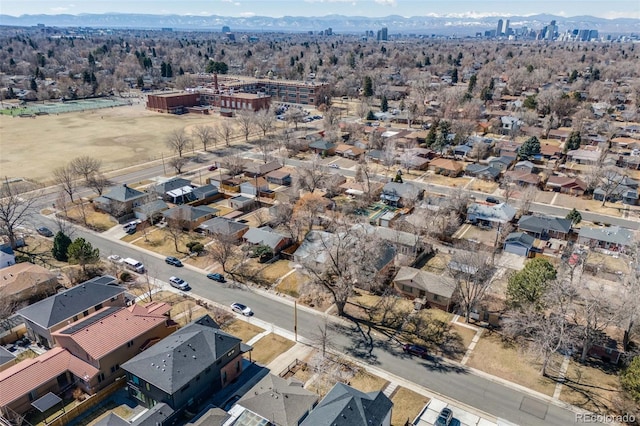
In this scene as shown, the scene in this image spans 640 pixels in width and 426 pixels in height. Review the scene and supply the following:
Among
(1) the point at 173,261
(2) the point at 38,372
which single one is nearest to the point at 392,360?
(2) the point at 38,372

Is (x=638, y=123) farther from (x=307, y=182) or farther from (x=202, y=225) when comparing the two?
(x=202, y=225)

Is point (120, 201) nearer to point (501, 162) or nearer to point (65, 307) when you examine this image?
point (65, 307)

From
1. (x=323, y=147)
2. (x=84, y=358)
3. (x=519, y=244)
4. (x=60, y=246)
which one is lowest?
(x=84, y=358)

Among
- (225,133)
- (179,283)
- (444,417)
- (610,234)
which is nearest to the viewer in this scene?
(444,417)

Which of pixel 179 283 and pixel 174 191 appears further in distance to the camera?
pixel 174 191

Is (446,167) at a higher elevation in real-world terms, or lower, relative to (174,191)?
higher

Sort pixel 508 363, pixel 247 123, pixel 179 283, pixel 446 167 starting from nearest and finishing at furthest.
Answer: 1. pixel 508 363
2. pixel 179 283
3. pixel 446 167
4. pixel 247 123
